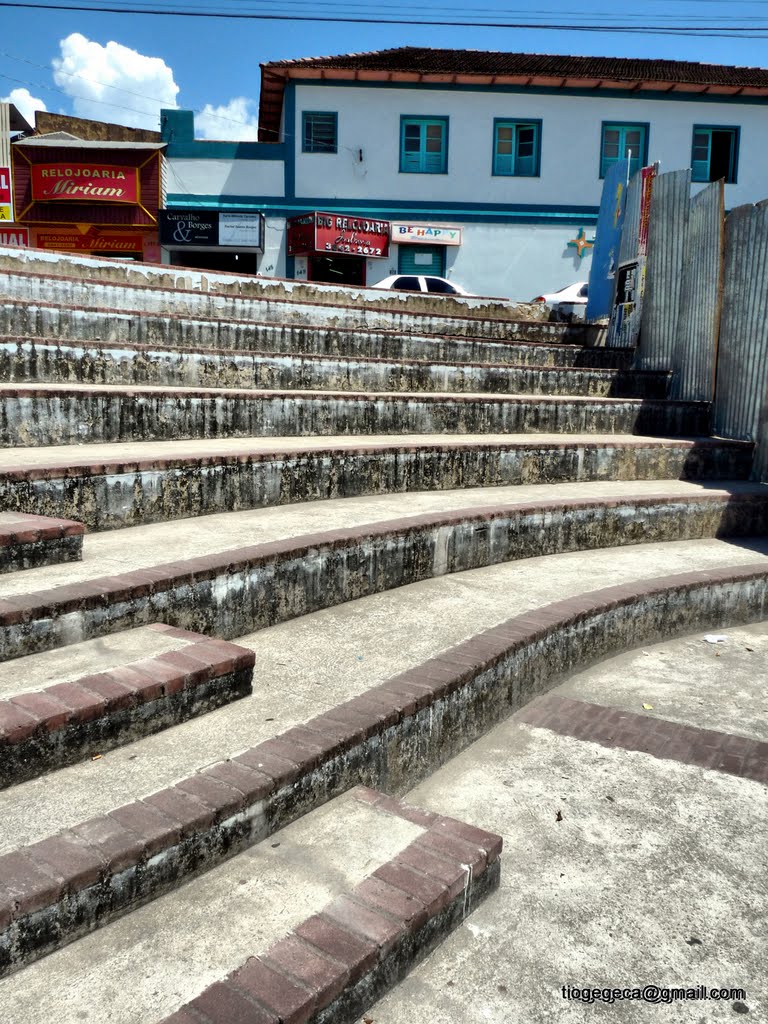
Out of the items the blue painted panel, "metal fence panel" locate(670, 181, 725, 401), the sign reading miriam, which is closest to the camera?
"metal fence panel" locate(670, 181, 725, 401)

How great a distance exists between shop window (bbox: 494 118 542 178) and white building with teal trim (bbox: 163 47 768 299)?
36 mm

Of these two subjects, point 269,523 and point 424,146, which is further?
point 424,146

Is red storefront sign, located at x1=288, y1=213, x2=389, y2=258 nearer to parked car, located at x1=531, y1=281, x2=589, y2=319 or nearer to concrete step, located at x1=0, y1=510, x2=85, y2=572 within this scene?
parked car, located at x1=531, y1=281, x2=589, y2=319

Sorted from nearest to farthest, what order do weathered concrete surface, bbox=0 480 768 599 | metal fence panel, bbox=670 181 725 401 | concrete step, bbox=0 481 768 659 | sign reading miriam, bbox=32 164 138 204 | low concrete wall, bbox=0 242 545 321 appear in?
concrete step, bbox=0 481 768 659
weathered concrete surface, bbox=0 480 768 599
low concrete wall, bbox=0 242 545 321
metal fence panel, bbox=670 181 725 401
sign reading miriam, bbox=32 164 138 204

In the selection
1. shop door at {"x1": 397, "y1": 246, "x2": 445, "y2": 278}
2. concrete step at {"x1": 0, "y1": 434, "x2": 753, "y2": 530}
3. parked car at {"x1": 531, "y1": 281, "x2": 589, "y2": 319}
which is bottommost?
concrete step at {"x1": 0, "y1": 434, "x2": 753, "y2": 530}

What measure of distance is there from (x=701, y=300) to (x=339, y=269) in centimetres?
1397

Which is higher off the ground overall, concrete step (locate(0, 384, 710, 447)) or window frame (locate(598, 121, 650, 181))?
window frame (locate(598, 121, 650, 181))

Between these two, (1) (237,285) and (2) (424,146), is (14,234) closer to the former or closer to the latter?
(2) (424,146)

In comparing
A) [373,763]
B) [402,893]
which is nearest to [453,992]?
[402,893]

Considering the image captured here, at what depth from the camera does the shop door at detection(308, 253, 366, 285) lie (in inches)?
846

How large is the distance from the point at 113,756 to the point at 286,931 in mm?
963

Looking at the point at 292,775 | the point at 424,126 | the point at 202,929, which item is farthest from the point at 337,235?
the point at 202,929

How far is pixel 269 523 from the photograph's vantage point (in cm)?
521

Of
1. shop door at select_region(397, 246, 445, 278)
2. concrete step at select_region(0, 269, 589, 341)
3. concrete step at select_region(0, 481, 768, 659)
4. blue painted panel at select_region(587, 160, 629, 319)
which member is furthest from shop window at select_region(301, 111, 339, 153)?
concrete step at select_region(0, 481, 768, 659)
